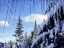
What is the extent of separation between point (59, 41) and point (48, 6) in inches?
51.0

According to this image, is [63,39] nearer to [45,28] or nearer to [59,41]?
[59,41]

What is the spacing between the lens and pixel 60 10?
16.7 ft

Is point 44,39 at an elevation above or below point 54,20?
below

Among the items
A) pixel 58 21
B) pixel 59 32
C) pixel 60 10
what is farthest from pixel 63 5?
pixel 59 32

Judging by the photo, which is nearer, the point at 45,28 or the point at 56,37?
the point at 56,37

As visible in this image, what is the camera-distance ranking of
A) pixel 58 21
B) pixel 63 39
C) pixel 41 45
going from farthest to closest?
pixel 41 45, pixel 58 21, pixel 63 39

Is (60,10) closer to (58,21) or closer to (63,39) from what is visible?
(58,21)

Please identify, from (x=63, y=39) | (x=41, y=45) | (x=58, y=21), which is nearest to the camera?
(x=63, y=39)

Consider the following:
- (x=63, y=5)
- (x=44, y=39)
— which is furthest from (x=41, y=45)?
(x=63, y=5)

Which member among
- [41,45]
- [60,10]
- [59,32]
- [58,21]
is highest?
[60,10]

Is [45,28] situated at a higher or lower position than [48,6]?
lower

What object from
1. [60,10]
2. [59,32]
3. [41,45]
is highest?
[60,10]

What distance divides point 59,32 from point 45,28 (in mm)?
827

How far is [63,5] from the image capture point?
16.7ft
